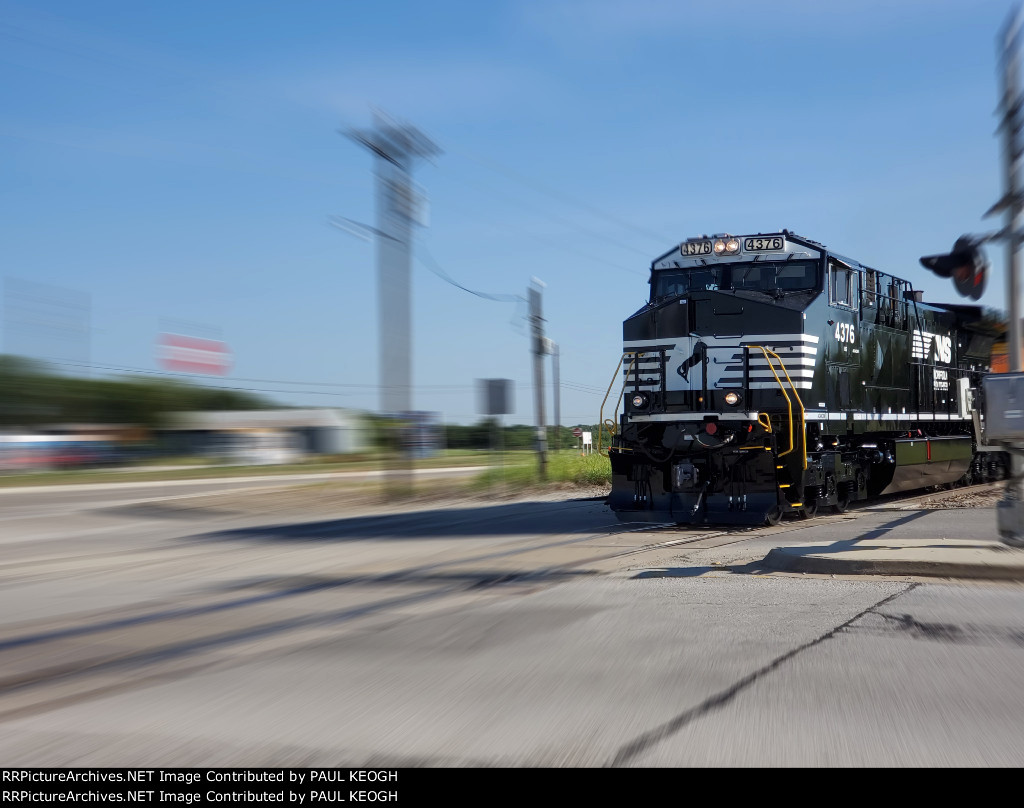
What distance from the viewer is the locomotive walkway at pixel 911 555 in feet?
27.4

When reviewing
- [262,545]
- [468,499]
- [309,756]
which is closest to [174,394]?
[468,499]

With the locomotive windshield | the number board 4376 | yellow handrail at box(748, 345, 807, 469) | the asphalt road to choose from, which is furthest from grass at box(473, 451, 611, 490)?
the asphalt road

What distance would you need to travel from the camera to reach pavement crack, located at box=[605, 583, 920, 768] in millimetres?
4004

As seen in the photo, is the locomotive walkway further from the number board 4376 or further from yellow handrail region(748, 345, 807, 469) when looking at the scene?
the number board 4376

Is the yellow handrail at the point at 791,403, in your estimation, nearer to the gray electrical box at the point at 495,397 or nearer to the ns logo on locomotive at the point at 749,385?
the ns logo on locomotive at the point at 749,385

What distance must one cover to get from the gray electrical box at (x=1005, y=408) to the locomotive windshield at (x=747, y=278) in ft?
17.0

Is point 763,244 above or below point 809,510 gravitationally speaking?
above

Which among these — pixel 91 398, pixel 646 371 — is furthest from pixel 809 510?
pixel 91 398

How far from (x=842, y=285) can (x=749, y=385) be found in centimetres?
255

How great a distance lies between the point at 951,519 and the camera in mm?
13062

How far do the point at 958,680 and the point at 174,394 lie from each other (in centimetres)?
7927

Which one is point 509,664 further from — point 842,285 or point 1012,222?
point 842,285

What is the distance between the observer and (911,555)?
8.85m

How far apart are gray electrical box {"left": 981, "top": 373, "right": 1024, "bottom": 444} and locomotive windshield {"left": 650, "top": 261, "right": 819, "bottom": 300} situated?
518 centimetres
